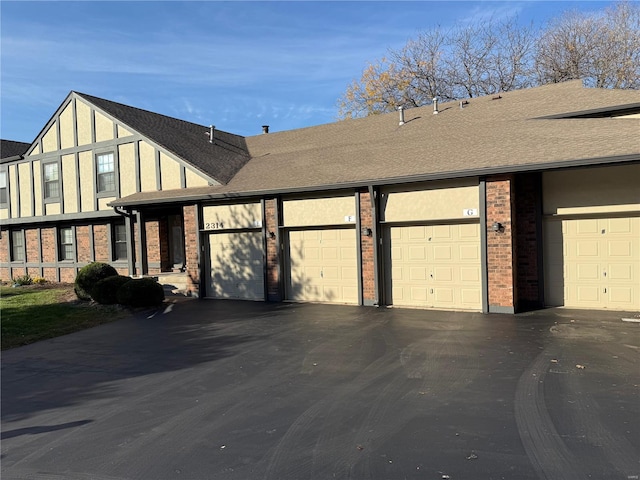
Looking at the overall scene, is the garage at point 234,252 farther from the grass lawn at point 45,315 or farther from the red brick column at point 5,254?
the red brick column at point 5,254

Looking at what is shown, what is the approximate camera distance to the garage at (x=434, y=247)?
10422 millimetres

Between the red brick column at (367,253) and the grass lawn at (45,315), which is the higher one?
the red brick column at (367,253)

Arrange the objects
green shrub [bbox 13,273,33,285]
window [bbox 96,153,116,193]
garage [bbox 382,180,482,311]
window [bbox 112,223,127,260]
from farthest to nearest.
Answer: green shrub [bbox 13,273,33,285] < window [bbox 112,223,127,260] < window [bbox 96,153,116,193] < garage [bbox 382,180,482,311]

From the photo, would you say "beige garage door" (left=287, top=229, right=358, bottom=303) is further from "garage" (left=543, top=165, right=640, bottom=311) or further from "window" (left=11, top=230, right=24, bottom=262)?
"window" (left=11, top=230, right=24, bottom=262)

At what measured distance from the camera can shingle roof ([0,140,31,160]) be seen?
77.0 ft

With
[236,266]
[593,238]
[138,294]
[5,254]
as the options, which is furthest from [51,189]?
[593,238]

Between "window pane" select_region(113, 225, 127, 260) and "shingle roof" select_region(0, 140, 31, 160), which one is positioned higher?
"shingle roof" select_region(0, 140, 31, 160)

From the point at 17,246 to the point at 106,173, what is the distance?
7446 millimetres

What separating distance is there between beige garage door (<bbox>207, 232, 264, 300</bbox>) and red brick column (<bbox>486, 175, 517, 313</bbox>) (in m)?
6.44

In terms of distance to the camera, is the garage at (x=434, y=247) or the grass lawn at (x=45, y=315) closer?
the grass lawn at (x=45, y=315)

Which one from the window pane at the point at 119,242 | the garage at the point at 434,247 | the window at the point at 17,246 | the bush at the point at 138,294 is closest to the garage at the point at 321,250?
the garage at the point at 434,247

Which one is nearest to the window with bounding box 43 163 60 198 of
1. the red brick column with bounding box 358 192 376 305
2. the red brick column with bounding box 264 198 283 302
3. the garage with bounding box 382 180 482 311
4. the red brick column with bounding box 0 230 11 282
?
the red brick column with bounding box 0 230 11 282

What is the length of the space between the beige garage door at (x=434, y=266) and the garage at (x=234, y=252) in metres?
4.01

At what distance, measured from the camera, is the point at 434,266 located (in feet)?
35.9
